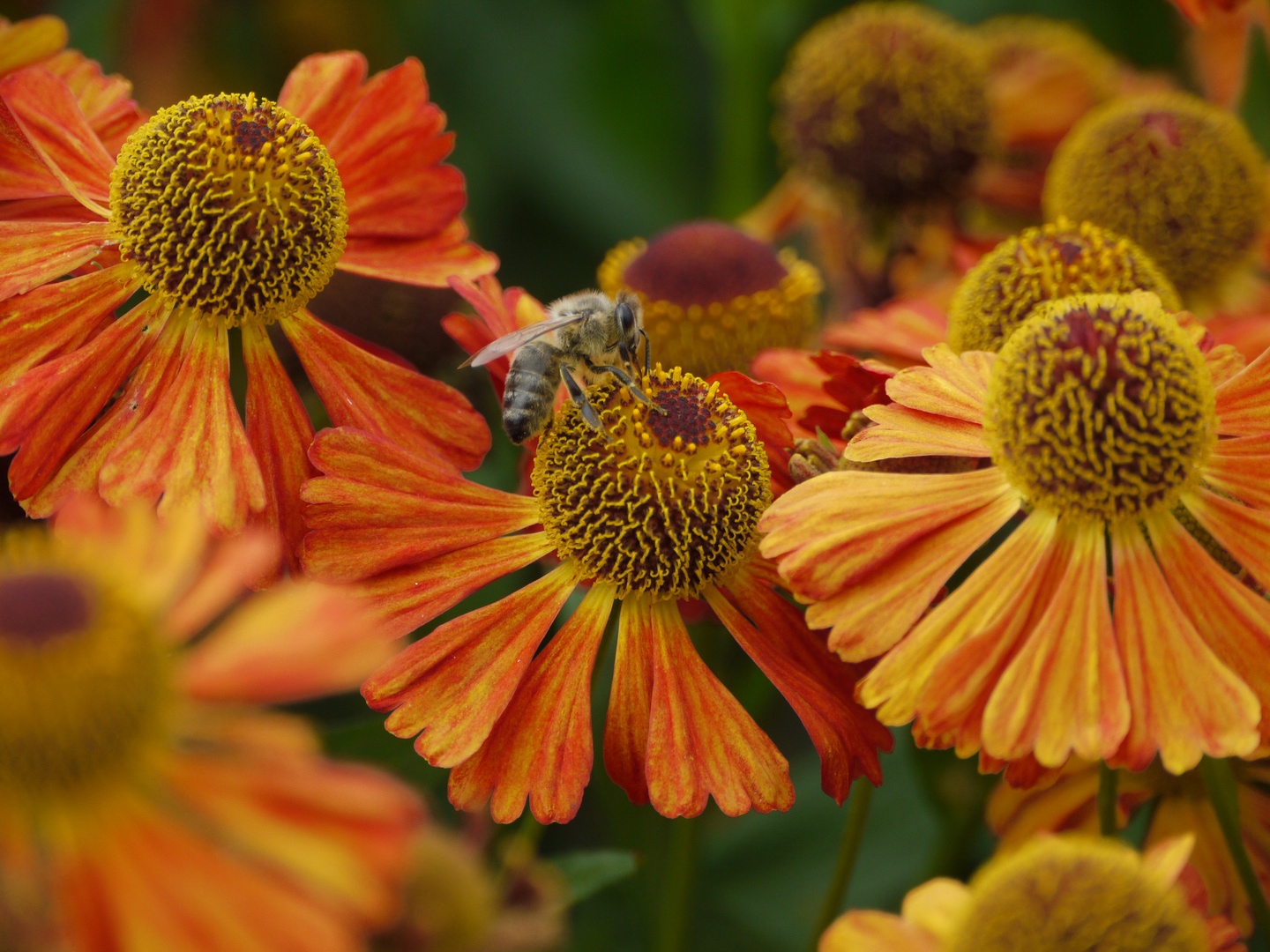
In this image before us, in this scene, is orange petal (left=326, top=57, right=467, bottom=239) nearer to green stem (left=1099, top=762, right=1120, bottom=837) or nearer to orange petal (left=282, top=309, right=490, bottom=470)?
orange petal (left=282, top=309, right=490, bottom=470)

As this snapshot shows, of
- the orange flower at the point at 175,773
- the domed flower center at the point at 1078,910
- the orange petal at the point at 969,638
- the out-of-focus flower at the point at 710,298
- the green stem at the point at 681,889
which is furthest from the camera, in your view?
the out-of-focus flower at the point at 710,298

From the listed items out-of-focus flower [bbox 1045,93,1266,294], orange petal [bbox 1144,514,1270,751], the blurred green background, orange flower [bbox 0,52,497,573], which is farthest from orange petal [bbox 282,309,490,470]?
out-of-focus flower [bbox 1045,93,1266,294]

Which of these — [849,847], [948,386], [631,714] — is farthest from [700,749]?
[948,386]

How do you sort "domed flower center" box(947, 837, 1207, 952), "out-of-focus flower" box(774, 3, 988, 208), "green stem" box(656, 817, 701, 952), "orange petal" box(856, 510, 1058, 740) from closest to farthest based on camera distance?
"domed flower center" box(947, 837, 1207, 952), "orange petal" box(856, 510, 1058, 740), "green stem" box(656, 817, 701, 952), "out-of-focus flower" box(774, 3, 988, 208)

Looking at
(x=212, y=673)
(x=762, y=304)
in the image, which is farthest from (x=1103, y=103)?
(x=212, y=673)

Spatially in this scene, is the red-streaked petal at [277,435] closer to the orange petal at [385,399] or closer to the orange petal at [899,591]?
the orange petal at [385,399]

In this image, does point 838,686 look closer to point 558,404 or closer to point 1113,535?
point 1113,535

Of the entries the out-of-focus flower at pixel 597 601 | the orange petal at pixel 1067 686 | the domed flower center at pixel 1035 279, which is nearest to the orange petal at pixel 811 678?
→ the out-of-focus flower at pixel 597 601
